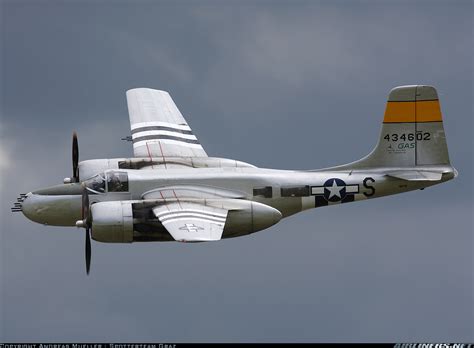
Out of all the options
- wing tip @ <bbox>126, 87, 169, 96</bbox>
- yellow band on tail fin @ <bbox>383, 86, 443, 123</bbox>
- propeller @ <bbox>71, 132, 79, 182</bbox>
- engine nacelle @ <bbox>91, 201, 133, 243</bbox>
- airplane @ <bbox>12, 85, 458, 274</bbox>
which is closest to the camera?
engine nacelle @ <bbox>91, 201, 133, 243</bbox>

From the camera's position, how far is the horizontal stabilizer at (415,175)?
59.8 meters

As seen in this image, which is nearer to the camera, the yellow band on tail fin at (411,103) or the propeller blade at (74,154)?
the propeller blade at (74,154)

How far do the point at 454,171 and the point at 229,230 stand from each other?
1150 cm

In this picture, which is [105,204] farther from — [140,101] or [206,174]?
[140,101]

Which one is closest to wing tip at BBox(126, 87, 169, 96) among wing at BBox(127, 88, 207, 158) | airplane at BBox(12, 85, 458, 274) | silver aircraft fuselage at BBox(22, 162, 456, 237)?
wing at BBox(127, 88, 207, 158)

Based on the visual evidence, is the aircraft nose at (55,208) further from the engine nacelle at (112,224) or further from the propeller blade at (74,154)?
the engine nacelle at (112,224)

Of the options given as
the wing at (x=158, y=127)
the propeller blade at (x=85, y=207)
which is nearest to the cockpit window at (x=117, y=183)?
the propeller blade at (x=85, y=207)

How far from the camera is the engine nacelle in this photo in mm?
53188

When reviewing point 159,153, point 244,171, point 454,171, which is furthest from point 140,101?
point 454,171

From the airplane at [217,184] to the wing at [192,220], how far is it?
5 cm

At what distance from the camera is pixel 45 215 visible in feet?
188

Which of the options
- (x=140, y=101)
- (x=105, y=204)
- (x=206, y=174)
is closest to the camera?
(x=105, y=204)

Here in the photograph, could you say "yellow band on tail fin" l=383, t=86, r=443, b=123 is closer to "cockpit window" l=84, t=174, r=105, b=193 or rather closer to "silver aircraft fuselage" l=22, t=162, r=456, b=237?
"silver aircraft fuselage" l=22, t=162, r=456, b=237

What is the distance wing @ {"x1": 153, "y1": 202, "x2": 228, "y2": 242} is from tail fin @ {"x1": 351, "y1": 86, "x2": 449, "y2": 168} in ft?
29.4
